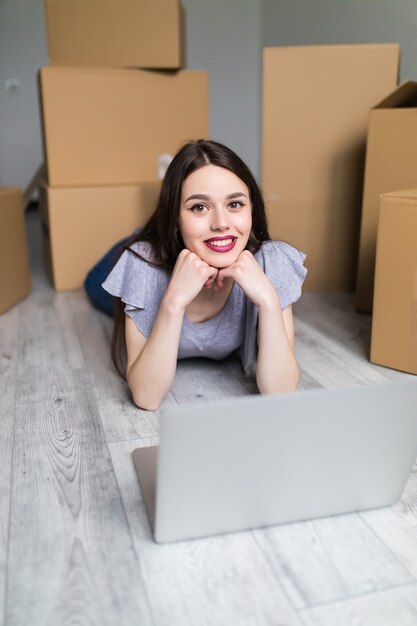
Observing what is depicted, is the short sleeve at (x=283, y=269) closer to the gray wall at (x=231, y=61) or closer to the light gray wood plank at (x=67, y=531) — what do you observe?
the light gray wood plank at (x=67, y=531)

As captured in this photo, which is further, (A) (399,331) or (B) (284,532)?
(A) (399,331)

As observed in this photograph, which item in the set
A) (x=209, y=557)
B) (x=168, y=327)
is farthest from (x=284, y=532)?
(x=168, y=327)

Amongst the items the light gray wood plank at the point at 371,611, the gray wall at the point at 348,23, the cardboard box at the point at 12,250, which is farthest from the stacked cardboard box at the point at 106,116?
the light gray wood plank at the point at 371,611

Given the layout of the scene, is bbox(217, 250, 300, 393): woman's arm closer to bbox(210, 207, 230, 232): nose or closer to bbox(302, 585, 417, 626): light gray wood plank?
bbox(210, 207, 230, 232): nose

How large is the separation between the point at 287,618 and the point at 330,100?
159 cm

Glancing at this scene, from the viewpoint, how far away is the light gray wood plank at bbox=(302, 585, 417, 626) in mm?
621

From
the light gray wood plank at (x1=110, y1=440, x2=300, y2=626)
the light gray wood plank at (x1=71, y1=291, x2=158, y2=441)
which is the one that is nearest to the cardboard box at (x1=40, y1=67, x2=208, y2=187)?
the light gray wood plank at (x1=71, y1=291, x2=158, y2=441)

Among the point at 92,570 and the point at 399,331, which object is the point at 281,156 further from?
the point at 92,570

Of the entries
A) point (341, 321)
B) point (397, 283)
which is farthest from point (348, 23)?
point (397, 283)

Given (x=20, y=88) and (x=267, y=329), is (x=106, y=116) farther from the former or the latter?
(x=20, y=88)

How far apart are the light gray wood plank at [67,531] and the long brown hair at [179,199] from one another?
358 millimetres

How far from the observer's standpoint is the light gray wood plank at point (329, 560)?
26.4 inches

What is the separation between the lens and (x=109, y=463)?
934 mm

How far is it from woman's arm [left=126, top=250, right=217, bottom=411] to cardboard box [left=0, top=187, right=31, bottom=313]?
0.90 metres
